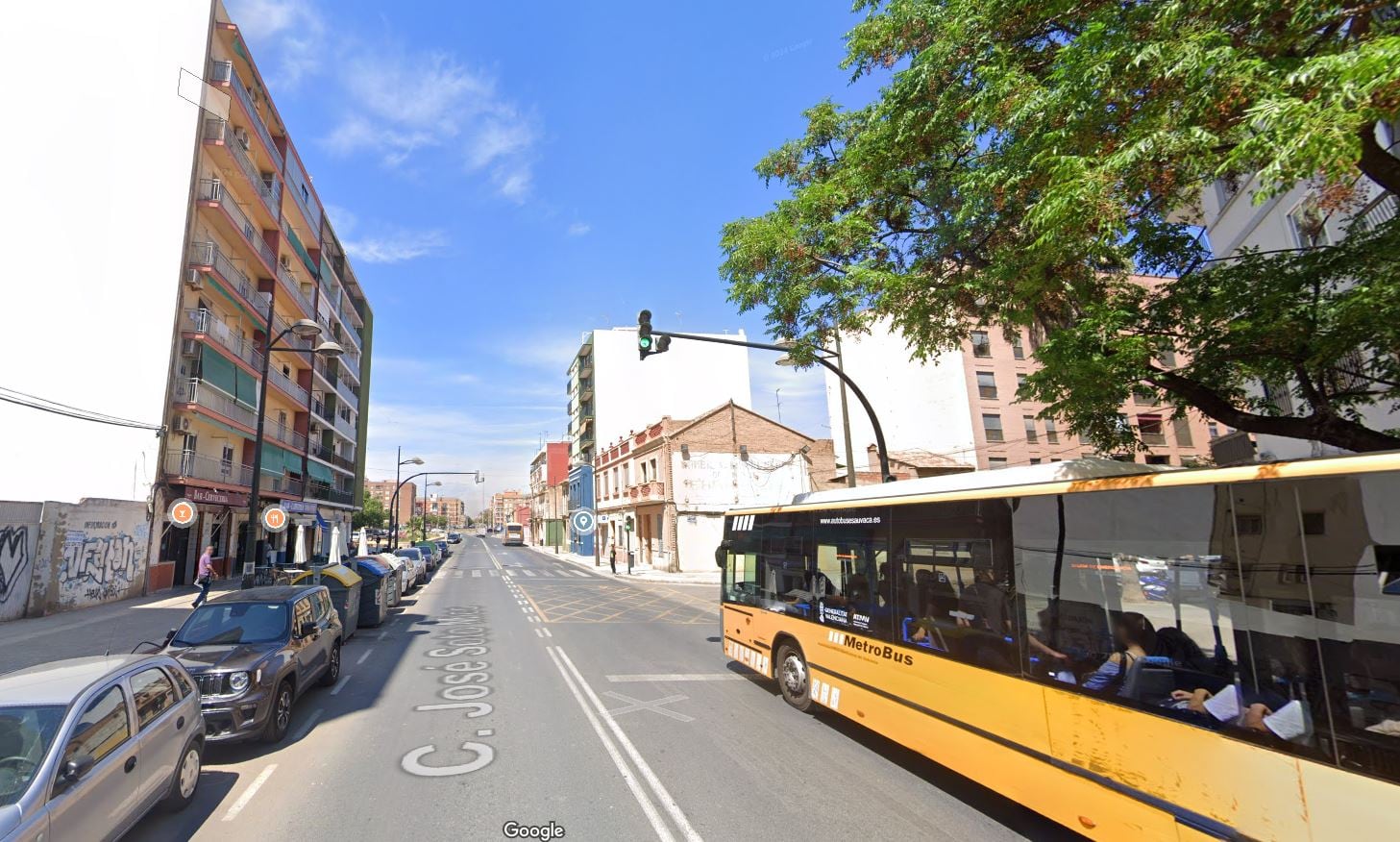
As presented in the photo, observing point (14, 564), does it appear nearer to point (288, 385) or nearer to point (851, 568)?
point (851, 568)

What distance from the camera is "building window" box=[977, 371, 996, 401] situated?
3803 centimetres

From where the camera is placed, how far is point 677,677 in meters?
9.78

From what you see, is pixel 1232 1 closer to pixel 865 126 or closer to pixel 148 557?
pixel 865 126

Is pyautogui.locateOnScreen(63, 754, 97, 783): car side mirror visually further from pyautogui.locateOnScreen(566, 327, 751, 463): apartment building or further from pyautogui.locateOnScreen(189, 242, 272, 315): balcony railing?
pyautogui.locateOnScreen(566, 327, 751, 463): apartment building

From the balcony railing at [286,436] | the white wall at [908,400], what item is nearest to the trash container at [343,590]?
the balcony railing at [286,436]

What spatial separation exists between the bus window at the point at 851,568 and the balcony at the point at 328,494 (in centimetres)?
3818

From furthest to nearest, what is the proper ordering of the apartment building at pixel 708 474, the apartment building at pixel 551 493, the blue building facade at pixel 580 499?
the apartment building at pixel 551 493, the blue building facade at pixel 580 499, the apartment building at pixel 708 474

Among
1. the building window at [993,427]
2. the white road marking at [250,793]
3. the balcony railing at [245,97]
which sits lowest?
the white road marking at [250,793]

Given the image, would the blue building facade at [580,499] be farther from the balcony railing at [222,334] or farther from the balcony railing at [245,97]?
the balcony railing at [245,97]

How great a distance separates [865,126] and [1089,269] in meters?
4.31

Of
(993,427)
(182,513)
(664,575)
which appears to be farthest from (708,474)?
(182,513)

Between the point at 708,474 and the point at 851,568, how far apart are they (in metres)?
28.4

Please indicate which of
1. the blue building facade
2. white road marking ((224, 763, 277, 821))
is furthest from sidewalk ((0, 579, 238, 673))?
the blue building facade

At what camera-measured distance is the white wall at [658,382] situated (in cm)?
5447
